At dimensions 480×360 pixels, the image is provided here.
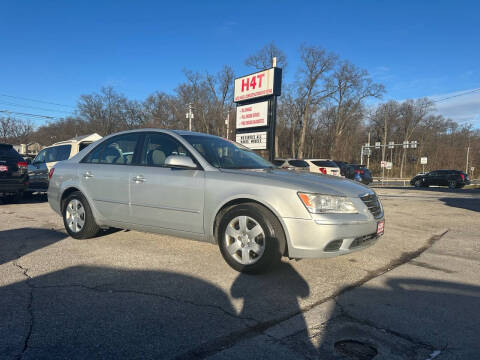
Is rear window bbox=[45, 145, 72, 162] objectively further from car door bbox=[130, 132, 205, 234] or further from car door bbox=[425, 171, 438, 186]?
car door bbox=[425, 171, 438, 186]

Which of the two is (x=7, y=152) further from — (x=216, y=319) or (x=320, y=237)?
(x=320, y=237)

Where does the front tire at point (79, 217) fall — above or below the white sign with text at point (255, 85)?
below

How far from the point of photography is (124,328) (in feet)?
7.54

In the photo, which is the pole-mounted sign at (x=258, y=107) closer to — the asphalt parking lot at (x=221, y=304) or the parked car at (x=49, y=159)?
the parked car at (x=49, y=159)

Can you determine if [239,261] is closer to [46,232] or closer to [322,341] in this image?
[322,341]

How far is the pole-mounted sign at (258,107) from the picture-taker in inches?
422

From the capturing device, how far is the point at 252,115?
1153 centimetres

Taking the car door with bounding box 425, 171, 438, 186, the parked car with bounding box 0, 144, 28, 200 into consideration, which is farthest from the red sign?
the car door with bounding box 425, 171, 438, 186

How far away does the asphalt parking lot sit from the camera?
2088mm

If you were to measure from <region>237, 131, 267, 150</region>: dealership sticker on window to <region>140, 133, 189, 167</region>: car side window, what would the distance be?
23.7 ft

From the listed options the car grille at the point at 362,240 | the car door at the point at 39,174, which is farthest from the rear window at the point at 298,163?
the car grille at the point at 362,240

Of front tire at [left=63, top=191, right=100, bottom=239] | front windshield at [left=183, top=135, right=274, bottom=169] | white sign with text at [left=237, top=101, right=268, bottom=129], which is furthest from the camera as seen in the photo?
white sign with text at [left=237, top=101, right=268, bottom=129]

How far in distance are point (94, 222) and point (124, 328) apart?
8.99 ft

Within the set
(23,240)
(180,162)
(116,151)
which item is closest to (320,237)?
(180,162)
